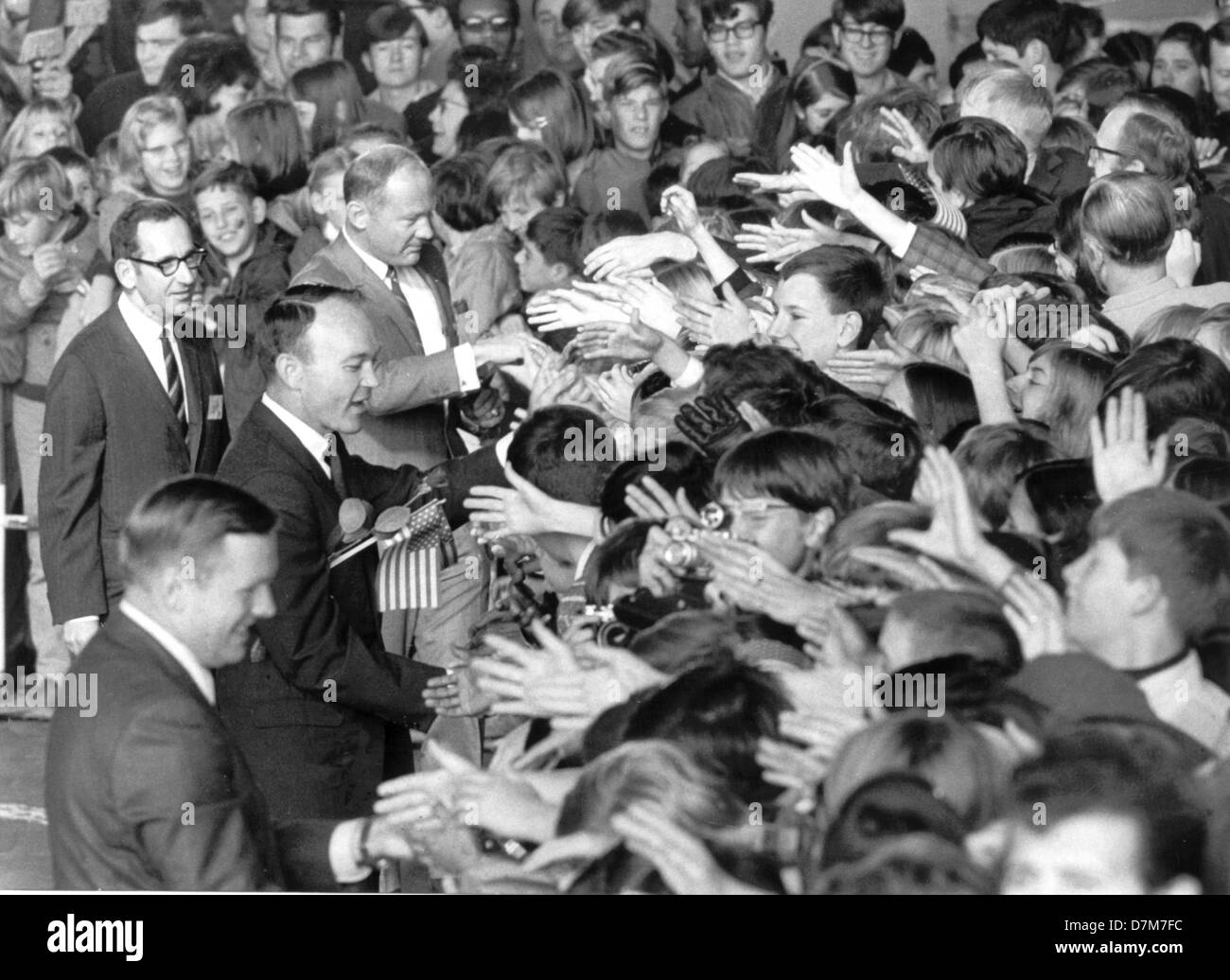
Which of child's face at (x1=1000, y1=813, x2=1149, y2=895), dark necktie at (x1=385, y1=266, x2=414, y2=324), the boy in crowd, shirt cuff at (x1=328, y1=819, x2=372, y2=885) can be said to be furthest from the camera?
the boy in crowd

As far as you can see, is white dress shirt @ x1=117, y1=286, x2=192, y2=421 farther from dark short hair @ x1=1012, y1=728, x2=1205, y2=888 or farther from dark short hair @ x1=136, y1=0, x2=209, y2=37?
dark short hair @ x1=136, y1=0, x2=209, y2=37

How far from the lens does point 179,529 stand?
2963mm

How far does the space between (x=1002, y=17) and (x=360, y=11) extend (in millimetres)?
2703

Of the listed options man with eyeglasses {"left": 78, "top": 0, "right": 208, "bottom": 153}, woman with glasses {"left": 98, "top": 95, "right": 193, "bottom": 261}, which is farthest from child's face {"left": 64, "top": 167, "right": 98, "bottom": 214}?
man with eyeglasses {"left": 78, "top": 0, "right": 208, "bottom": 153}

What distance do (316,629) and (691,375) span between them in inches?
40.9

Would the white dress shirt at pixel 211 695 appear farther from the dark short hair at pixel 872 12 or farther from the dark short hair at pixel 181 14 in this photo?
the dark short hair at pixel 181 14

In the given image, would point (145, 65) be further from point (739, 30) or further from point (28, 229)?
point (739, 30)

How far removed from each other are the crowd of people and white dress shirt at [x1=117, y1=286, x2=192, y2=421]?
19mm

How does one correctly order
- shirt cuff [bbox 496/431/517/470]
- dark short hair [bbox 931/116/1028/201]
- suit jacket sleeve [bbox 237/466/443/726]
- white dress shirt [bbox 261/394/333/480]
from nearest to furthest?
suit jacket sleeve [bbox 237/466/443/726], white dress shirt [bbox 261/394/333/480], shirt cuff [bbox 496/431/517/470], dark short hair [bbox 931/116/1028/201]

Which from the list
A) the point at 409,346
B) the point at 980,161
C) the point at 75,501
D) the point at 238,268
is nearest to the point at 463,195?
the point at 238,268

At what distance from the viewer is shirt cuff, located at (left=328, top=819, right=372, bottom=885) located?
3.15 metres

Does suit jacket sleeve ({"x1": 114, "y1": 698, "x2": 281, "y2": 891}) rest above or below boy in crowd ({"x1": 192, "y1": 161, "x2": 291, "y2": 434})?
below

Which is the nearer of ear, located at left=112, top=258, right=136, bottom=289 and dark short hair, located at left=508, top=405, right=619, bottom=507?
dark short hair, located at left=508, top=405, right=619, bottom=507
